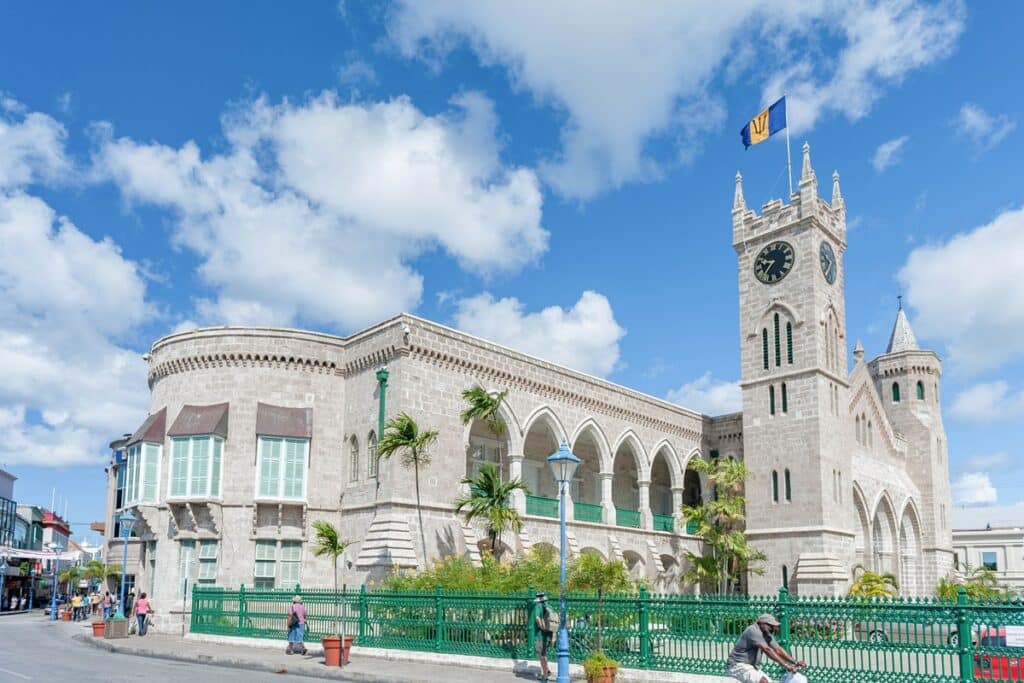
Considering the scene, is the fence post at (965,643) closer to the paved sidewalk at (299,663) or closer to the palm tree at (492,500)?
the paved sidewalk at (299,663)

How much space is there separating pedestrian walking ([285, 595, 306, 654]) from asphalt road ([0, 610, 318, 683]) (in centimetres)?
211

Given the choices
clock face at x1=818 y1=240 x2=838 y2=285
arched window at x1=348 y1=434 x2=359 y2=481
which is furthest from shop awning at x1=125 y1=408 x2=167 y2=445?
clock face at x1=818 y1=240 x2=838 y2=285

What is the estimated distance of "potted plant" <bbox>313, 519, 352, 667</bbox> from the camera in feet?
55.1

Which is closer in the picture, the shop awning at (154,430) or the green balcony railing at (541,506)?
the shop awning at (154,430)

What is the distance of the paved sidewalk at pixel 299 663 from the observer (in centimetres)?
1504

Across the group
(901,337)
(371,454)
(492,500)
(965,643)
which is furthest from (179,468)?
(901,337)

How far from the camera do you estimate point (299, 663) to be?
17.3 m

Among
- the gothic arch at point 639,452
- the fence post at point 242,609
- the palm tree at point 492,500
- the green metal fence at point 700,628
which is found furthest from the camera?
the gothic arch at point 639,452

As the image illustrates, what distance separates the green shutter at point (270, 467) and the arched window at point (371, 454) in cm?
258

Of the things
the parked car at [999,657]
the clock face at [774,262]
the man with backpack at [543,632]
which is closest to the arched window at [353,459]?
the man with backpack at [543,632]

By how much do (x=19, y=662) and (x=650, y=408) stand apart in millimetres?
22984

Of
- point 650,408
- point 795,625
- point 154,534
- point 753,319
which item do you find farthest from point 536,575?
point 753,319

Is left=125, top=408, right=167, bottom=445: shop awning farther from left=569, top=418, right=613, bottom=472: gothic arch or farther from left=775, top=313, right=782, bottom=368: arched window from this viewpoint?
left=775, top=313, right=782, bottom=368: arched window

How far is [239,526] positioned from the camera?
81.5 ft
